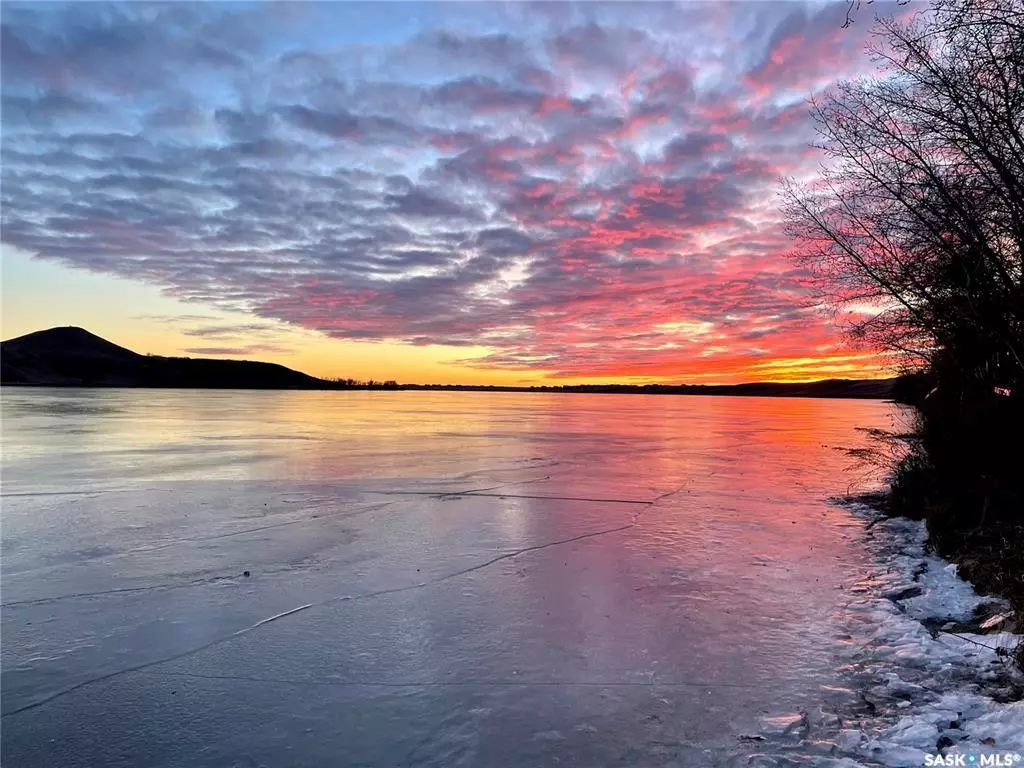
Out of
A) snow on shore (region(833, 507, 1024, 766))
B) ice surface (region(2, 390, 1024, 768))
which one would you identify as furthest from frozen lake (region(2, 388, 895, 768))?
snow on shore (region(833, 507, 1024, 766))

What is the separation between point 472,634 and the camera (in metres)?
4.43

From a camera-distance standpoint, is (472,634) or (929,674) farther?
(472,634)

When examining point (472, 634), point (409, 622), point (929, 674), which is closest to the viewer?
point (929, 674)

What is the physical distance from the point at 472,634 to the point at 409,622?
0.51 m

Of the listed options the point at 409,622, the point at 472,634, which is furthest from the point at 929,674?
the point at 409,622

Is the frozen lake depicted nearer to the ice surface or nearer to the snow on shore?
the ice surface

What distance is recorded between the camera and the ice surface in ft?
10.3

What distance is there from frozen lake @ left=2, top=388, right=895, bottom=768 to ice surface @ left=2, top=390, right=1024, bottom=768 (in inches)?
0.9

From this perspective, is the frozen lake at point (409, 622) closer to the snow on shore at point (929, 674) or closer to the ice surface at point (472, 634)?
the ice surface at point (472, 634)

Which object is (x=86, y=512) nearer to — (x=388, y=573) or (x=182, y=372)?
(x=388, y=573)

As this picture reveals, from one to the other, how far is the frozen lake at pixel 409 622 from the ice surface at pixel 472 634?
2 cm

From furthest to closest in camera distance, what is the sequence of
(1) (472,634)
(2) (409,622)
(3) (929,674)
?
(2) (409,622) < (1) (472,634) < (3) (929,674)

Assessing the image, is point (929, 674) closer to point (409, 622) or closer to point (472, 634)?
point (472, 634)

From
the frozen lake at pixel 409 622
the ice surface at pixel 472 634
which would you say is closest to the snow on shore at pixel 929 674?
the ice surface at pixel 472 634
